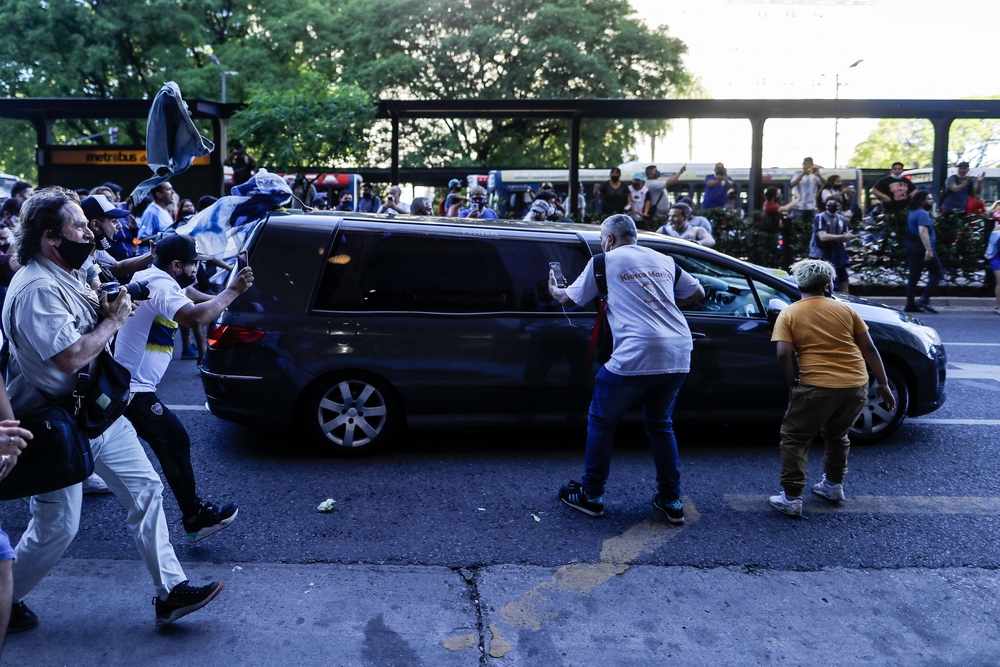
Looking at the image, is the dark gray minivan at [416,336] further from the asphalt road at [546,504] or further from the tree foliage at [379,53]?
the tree foliage at [379,53]

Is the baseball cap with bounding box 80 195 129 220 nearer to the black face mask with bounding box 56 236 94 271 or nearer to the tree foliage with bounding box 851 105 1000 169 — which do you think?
the black face mask with bounding box 56 236 94 271

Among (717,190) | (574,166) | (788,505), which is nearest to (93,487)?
(788,505)

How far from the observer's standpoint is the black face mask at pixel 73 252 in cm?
319

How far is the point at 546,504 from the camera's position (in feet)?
16.6

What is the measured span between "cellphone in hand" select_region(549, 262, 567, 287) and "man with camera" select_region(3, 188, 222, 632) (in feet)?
9.77

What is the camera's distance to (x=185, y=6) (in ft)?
98.2

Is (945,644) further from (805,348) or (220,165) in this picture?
(220,165)

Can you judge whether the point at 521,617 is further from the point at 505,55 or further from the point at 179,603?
the point at 505,55

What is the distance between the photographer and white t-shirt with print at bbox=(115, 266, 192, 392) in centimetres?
411

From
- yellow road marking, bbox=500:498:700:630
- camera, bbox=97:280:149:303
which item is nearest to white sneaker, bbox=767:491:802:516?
yellow road marking, bbox=500:498:700:630

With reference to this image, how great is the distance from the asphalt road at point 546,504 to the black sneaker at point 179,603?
0.73 m

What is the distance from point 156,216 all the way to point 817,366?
7446mm

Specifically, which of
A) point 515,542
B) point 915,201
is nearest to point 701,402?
point 515,542

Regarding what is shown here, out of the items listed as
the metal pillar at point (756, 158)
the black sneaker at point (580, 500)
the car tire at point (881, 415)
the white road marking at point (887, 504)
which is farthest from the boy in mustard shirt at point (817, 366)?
the metal pillar at point (756, 158)
